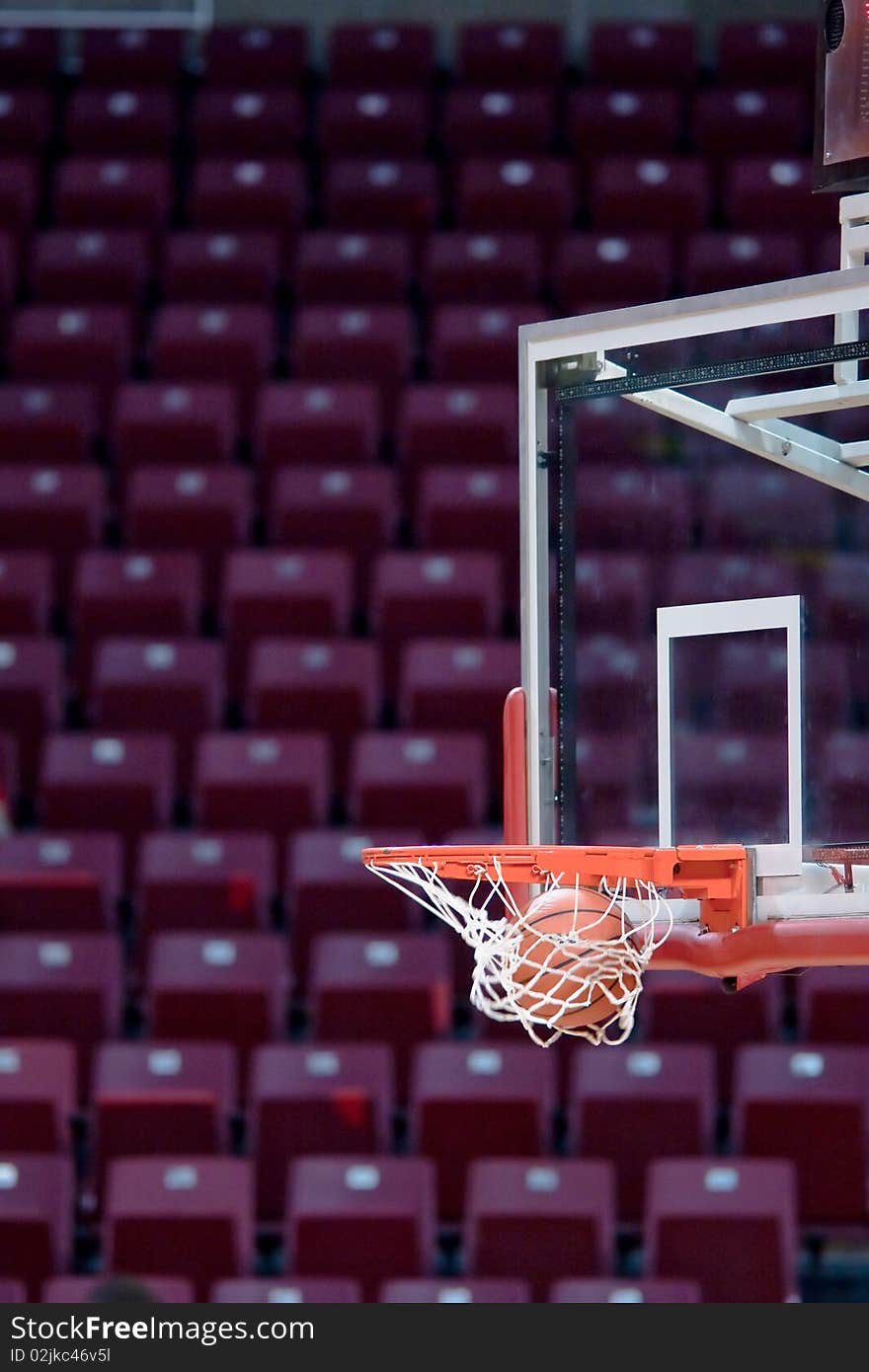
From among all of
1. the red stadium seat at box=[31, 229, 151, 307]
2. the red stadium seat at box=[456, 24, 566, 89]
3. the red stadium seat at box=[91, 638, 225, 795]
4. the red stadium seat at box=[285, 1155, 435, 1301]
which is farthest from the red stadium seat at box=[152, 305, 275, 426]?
the red stadium seat at box=[285, 1155, 435, 1301]

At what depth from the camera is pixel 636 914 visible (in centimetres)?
316

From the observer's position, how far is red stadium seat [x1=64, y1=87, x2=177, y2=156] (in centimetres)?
836

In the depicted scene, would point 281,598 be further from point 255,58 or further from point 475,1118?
point 255,58

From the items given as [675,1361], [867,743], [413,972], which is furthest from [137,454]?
[867,743]

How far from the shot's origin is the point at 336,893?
18.7 ft

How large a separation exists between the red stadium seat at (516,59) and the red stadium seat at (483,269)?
1097 mm

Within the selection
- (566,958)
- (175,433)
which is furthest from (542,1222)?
(175,433)

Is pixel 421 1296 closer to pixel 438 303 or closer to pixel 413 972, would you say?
pixel 413 972

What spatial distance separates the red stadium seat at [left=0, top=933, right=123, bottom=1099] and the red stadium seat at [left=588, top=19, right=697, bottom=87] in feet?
14.0

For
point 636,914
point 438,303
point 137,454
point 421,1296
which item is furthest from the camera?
point 438,303

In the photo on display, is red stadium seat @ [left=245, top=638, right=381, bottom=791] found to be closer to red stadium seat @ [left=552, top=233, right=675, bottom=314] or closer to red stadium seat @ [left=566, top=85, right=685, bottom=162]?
red stadium seat @ [left=552, top=233, right=675, bottom=314]

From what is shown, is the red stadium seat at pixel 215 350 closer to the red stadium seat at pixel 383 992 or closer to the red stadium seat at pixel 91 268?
the red stadium seat at pixel 91 268

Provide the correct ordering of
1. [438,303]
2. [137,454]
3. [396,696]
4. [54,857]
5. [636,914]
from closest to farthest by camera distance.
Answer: [636,914] → [54,857] → [396,696] → [137,454] → [438,303]

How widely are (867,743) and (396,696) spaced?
3.24 metres
